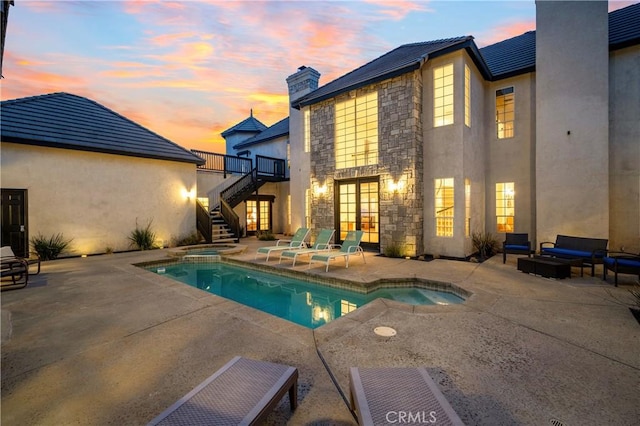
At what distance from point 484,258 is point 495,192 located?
312cm

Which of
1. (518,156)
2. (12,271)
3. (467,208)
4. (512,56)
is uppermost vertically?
(512,56)

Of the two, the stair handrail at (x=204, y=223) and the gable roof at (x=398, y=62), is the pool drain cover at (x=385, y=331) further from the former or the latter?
the stair handrail at (x=204, y=223)

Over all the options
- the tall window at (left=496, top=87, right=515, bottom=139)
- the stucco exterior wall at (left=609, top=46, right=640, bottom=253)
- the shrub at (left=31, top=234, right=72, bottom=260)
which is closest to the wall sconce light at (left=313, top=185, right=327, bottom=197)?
the tall window at (left=496, top=87, right=515, bottom=139)

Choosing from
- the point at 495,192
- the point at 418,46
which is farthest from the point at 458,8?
the point at 495,192

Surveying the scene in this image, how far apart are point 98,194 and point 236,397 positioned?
11995mm

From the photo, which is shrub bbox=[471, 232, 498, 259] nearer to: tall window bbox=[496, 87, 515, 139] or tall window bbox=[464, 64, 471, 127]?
tall window bbox=[464, 64, 471, 127]

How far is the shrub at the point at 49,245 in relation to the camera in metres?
9.06

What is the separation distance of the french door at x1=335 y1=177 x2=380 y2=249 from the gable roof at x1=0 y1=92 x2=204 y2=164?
24.3 ft

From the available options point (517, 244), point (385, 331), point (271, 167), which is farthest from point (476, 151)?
point (271, 167)

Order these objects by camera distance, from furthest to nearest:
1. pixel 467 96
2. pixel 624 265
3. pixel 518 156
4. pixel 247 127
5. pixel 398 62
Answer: pixel 247 127, pixel 518 156, pixel 398 62, pixel 467 96, pixel 624 265

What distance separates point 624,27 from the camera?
8430 millimetres

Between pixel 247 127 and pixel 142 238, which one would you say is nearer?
pixel 142 238

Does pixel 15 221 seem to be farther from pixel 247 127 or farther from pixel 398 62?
pixel 247 127

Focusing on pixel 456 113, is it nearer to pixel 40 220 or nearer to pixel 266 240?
pixel 266 240
